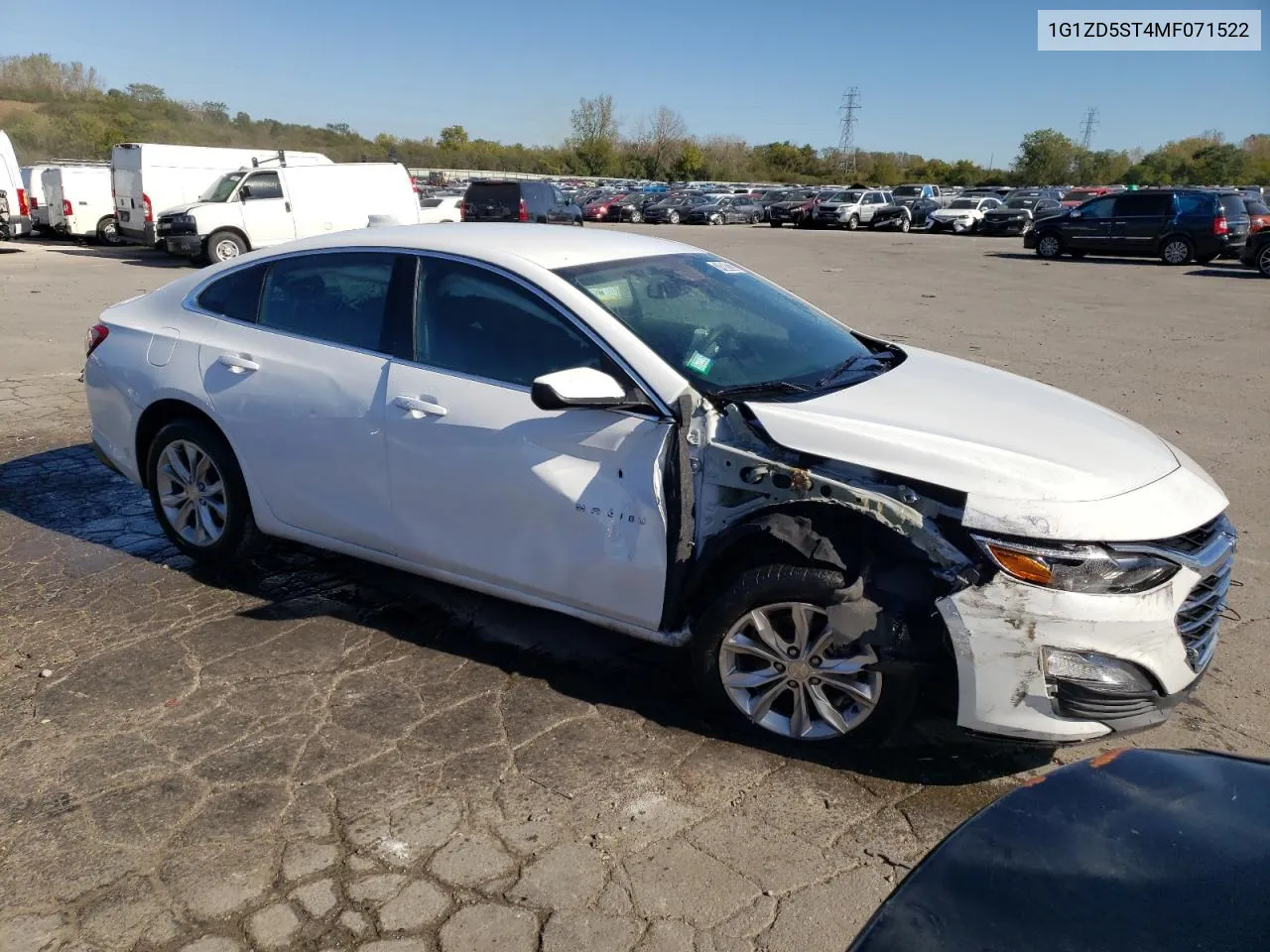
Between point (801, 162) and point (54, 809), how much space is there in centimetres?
11142

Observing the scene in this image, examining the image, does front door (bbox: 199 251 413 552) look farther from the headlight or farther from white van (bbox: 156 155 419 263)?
white van (bbox: 156 155 419 263)

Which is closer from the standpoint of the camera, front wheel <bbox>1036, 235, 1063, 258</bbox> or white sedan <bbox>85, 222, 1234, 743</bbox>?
white sedan <bbox>85, 222, 1234, 743</bbox>

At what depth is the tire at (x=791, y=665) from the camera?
317cm

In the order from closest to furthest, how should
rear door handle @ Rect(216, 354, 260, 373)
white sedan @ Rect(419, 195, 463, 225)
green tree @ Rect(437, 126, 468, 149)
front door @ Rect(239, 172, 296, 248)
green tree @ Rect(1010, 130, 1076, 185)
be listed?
rear door handle @ Rect(216, 354, 260, 373)
front door @ Rect(239, 172, 296, 248)
white sedan @ Rect(419, 195, 463, 225)
green tree @ Rect(1010, 130, 1076, 185)
green tree @ Rect(437, 126, 468, 149)

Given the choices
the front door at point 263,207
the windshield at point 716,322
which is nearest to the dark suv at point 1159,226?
the front door at point 263,207

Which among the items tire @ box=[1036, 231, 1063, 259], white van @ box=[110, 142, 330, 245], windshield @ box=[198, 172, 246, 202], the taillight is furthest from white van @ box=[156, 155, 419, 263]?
tire @ box=[1036, 231, 1063, 259]

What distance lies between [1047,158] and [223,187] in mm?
77623

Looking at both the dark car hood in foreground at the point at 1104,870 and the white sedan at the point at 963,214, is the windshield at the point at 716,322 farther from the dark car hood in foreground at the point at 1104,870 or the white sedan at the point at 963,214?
the white sedan at the point at 963,214

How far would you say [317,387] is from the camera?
4.12 meters

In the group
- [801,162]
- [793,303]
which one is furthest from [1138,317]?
[801,162]

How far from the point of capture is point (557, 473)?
139 inches

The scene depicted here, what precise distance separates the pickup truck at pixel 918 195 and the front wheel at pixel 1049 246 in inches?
559

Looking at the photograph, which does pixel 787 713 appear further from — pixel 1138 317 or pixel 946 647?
pixel 1138 317

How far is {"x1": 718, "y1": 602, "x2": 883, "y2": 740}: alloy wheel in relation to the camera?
10.6 feet
